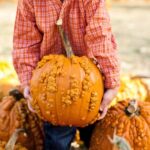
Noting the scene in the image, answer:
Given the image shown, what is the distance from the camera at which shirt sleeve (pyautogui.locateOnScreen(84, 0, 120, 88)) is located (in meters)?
3.20

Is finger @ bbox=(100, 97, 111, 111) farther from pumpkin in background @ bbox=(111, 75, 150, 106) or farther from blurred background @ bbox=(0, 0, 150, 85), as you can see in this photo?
blurred background @ bbox=(0, 0, 150, 85)

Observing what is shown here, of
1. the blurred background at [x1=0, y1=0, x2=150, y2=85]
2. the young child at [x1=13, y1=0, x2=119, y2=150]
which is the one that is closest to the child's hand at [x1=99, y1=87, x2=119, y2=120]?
the young child at [x1=13, y1=0, x2=119, y2=150]

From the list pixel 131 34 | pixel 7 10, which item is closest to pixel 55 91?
pixel 131 34

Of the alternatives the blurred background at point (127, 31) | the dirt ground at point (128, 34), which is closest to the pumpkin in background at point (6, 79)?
the blurred background at point (127, 31)

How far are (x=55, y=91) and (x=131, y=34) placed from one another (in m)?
6.77

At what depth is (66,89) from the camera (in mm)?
3066

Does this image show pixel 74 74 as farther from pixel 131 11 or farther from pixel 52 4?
pixel 131 11

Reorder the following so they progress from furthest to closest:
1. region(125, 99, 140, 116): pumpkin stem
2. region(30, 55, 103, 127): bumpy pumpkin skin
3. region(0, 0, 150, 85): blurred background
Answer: region(0, 0, 150, 85): blurred background → region(125, 99, 140, 116): pumpkin stem → region(30, 55, 103, 127): bumpy pumpkin skin

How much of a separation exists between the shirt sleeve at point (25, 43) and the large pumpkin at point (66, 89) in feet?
0.59

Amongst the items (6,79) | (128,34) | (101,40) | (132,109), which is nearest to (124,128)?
(132,109)

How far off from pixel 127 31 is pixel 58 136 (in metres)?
6.85

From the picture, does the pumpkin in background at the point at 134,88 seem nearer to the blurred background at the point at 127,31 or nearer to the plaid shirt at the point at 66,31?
the blurred background at the point at 127,31

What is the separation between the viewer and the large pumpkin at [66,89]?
121 inches

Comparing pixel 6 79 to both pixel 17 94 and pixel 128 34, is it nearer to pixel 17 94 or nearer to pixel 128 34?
pixel 17 94
